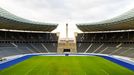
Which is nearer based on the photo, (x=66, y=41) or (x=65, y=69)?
(x=65, y=69)

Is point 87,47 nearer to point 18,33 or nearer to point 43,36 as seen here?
point 43,36

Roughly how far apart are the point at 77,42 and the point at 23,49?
22416mm

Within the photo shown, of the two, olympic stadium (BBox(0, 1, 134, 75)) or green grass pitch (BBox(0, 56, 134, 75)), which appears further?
olympic stadium (BBox(0, 1, 134, 75))

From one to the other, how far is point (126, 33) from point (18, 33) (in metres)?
35.5

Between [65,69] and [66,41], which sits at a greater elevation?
[66,41]

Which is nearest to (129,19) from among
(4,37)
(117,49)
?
(117,49)

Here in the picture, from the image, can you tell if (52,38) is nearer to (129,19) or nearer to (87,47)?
(87,47)

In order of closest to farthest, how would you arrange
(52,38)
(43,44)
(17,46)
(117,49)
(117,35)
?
1. (117,49)
2. (17,46)
3. (117,35)
4. (43,44)
5. (52,38)

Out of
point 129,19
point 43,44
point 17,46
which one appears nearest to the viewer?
point 129,19

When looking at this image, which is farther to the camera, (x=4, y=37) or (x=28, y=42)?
(x=28, y=42)

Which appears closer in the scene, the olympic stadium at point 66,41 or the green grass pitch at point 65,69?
the green grass pitch at point 65,69

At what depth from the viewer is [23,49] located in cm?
6078

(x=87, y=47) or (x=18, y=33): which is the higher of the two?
(x=18, y=33)

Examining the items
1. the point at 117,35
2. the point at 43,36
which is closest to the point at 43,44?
the point at 43,36
